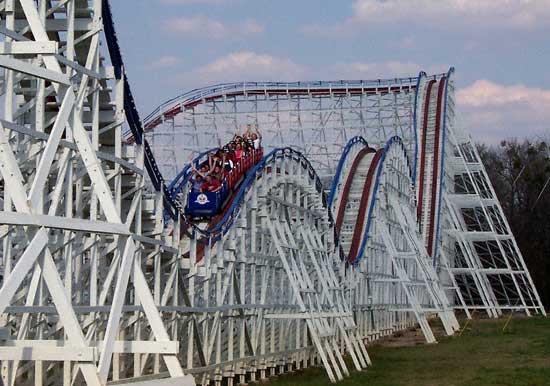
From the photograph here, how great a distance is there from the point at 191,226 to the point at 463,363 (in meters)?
6.49

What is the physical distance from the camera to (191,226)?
14.5m

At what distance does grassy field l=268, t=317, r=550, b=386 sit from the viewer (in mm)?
15531

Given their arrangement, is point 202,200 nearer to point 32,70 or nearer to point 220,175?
point 220,175

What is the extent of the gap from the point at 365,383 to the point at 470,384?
5.01 feet

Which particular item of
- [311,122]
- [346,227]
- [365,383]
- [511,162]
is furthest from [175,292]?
[511,162]

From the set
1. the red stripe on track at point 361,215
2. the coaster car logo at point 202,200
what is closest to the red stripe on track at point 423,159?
the red stripe on track at point 361,215

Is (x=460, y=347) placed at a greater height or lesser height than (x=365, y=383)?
greater

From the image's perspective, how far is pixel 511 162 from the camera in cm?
5125

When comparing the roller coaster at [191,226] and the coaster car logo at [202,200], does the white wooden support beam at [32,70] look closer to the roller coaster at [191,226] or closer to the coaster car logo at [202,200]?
the roller coaster at [191,226]

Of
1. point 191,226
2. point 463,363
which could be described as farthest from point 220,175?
point 463,363

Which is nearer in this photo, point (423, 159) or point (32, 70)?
point (32, 70)

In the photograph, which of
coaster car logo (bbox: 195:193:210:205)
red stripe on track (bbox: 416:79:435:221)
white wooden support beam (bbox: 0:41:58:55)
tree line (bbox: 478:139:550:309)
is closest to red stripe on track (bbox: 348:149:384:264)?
red stripe on track (bbox: 416:79:435:221)

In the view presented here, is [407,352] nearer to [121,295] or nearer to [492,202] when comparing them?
[492,202]

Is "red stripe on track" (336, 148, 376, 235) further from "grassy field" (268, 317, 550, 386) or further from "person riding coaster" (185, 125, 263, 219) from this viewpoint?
"person riding coaster" (185, 125, 263, 219)
